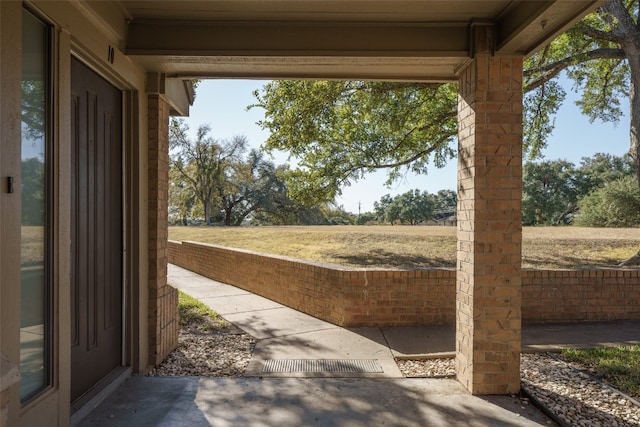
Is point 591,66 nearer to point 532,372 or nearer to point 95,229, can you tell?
point 532,372

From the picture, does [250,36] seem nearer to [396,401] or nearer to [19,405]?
[19,405]

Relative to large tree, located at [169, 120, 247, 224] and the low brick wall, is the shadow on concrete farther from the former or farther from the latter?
large tree, located at [169, 120, 247, 224]

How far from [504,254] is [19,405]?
334cm

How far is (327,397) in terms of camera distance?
11.4 feet

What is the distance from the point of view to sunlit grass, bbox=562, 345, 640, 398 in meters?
3.69

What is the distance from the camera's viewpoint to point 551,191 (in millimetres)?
34344

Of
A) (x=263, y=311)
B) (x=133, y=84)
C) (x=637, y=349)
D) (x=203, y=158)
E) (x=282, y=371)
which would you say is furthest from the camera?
(x=203, y=158)

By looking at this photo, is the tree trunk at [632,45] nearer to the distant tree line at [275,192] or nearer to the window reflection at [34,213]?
the window reflection at [34,213]

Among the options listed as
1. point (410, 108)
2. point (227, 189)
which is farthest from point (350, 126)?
point (227, 189)

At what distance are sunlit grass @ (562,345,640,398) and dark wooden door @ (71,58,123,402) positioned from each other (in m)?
4.31

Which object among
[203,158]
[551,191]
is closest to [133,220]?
[203,158]

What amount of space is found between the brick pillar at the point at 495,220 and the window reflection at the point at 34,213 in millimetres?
3010

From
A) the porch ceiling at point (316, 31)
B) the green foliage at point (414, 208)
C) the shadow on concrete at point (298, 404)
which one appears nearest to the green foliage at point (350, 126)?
the porch ceiling at point (316, 31)

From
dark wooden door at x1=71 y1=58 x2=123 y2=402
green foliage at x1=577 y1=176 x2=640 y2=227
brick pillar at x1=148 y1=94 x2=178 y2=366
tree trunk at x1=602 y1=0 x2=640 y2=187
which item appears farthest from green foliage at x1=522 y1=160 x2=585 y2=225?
dark wooden door at x1=71 y1=58 x2=123 y2=402
